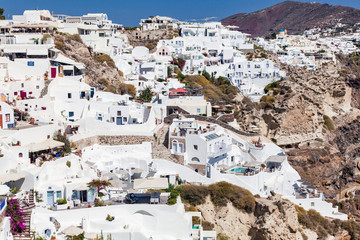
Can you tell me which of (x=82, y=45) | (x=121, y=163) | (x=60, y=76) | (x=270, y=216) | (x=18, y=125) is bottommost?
(x=270, y=216)

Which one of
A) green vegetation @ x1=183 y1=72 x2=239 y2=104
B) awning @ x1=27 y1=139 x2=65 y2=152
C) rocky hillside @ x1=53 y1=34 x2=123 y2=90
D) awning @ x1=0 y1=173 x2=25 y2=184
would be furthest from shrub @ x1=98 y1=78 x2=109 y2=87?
awning @ x1=0 y1=173 x2=25 y2=184

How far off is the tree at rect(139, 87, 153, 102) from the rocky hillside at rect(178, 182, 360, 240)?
43.5 feet

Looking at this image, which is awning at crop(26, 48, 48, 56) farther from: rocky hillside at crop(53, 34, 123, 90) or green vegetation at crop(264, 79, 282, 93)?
green vegetation at crop(264, 79, 282, 93)

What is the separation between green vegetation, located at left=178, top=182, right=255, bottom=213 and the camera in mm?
25875

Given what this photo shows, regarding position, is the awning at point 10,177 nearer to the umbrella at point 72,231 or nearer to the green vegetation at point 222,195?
the umbrella at point 72,231

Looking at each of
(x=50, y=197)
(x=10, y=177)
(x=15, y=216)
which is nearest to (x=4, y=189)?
(x=10, y=177)

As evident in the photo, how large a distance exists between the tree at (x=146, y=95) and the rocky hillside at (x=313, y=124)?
27.9 ft

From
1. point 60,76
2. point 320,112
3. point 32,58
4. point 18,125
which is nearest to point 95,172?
point 18,125

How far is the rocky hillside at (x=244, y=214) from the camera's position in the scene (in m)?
24.7

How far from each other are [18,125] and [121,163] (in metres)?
6.66

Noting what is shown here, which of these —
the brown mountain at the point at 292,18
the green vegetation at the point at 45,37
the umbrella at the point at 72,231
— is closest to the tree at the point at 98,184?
the umbrella at the point at 72,231

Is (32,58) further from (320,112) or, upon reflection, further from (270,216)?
(320,112)

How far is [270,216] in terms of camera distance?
80.7 feet

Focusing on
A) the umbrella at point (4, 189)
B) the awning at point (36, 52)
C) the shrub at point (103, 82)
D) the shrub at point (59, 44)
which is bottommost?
the umbrella at point (4, 189)
